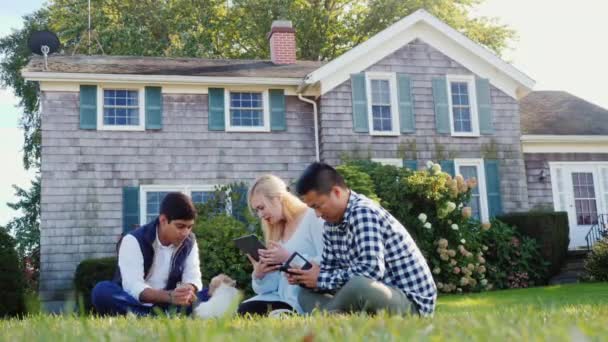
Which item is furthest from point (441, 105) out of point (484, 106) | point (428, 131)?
point (484, 106)

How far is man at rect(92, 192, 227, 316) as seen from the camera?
17.6ft

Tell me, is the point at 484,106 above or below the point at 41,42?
below

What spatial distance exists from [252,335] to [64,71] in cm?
1485

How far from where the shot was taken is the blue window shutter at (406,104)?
56.4 feet

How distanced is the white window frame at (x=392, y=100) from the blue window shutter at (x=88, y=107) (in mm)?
6818

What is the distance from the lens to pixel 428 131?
1742 centimetres

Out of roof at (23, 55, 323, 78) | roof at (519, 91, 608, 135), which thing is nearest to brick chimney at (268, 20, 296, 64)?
roof at (23, 55, 323, 78)

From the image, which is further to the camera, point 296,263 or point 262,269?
point 262,269

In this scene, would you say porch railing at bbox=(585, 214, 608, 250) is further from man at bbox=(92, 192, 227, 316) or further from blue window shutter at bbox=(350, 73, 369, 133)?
man at bbox=(92, 192, 227, 316)

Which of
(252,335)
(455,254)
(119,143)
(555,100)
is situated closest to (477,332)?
(252,335)

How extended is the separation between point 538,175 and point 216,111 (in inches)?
360

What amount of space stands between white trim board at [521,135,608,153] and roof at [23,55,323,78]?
6.50 m

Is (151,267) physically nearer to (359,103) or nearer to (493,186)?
(359,103)

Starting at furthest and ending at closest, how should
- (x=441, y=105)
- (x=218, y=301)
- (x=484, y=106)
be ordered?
(x=484, y=106) → (x=441, y=105) → (x=218, y=301)
